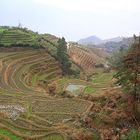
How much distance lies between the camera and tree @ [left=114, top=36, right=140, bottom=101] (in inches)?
1209

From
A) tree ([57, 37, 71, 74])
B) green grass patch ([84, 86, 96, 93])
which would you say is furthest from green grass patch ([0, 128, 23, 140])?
tree ([57, 37, 71, 74])

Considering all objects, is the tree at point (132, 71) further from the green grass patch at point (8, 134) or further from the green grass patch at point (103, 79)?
the green grass patch at point (103, 79)

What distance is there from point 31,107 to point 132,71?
36.4ft

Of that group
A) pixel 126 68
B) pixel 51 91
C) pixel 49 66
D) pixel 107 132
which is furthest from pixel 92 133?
pixel 49 66

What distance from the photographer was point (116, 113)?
1248 inches

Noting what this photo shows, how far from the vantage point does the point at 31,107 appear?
3538 centimetres

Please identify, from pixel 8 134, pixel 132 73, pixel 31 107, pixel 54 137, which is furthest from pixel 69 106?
pixel 8 134

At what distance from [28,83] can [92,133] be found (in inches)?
1022

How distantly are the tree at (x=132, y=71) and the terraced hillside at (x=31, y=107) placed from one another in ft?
16.7

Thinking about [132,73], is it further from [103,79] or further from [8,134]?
[103,79]

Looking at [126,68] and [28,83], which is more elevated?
[126,68]

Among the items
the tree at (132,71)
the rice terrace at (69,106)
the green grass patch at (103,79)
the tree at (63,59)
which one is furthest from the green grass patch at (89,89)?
the tree at (63,59)

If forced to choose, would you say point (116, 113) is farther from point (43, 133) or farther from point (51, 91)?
point (51, 91)

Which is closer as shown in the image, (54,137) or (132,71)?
(54,137)
